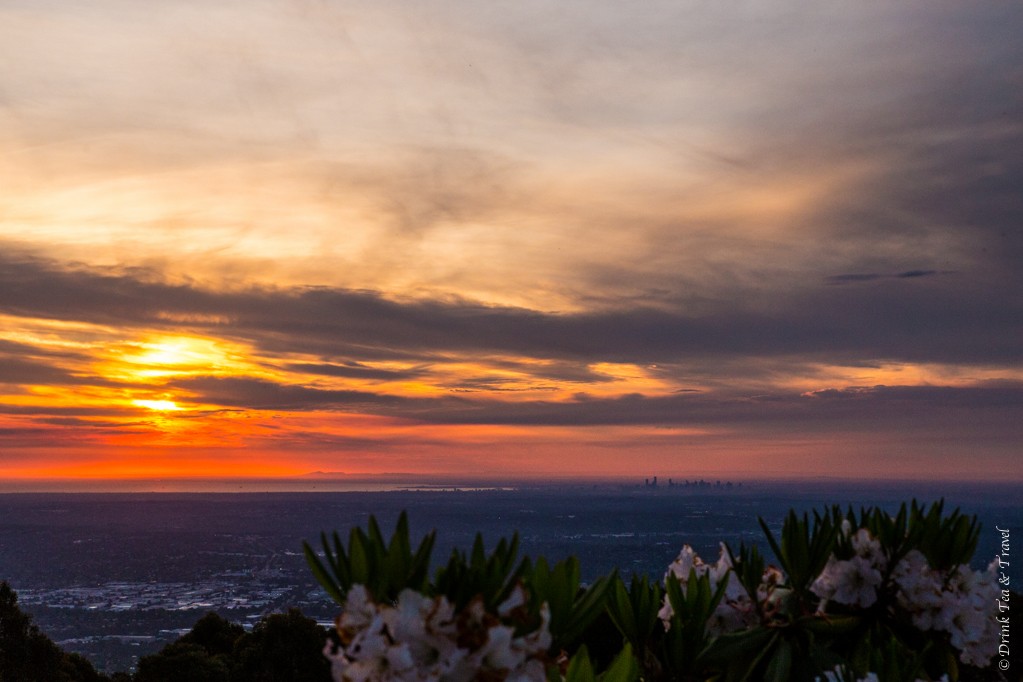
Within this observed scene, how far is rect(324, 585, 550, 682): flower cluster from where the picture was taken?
9.43 feet

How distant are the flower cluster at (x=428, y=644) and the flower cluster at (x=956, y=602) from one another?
3.78m

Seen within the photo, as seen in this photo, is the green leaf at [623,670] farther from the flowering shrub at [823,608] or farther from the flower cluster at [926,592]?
the flower cluster at [926,592]

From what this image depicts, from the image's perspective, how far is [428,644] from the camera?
9.64 feet

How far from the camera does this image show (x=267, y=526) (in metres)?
184

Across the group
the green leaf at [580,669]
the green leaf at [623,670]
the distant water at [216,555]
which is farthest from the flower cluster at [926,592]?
the distant water at [216,555]

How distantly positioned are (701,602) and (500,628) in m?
2.92

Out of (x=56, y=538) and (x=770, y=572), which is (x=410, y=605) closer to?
(x=770, y=572)

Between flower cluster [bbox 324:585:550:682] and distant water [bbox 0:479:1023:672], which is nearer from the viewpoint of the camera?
flower cluster [bbox 324:585:550:682]

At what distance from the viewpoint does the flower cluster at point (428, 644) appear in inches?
113

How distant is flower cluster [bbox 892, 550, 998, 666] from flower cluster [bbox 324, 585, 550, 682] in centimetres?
378

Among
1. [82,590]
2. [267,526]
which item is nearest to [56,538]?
[267,526]

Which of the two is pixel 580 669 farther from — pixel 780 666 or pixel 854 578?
pixel 854 578

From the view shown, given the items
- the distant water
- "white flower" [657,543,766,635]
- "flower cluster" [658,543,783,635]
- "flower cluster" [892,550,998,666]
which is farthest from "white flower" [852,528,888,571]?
the distant water

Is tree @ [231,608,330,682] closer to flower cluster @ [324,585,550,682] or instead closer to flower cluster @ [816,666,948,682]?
flower cluster @ [816,666,948,682]
